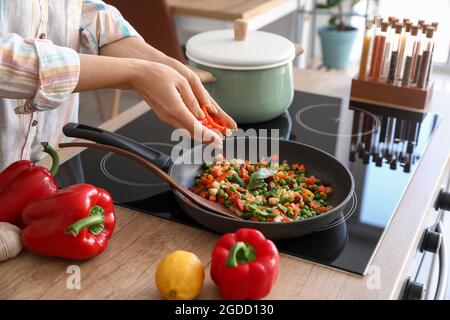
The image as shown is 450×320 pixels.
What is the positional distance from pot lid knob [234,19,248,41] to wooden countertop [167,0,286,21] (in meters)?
1.12

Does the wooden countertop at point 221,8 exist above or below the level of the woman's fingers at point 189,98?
below

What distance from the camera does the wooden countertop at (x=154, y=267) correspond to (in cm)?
84

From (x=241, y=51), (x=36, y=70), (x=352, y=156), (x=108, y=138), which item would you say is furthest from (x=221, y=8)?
(x=36, y=70)

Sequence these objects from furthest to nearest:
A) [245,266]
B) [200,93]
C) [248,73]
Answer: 1. [248,73]
2. [200,93]
3. [245,266]

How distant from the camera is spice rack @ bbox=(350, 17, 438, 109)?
1552 millimetres

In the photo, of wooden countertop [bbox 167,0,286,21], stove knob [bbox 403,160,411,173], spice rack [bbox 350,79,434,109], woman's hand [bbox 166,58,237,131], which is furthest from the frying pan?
wooden countertop [bbox 167,0,286,21]

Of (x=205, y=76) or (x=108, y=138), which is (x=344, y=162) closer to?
(x=205, y=76)

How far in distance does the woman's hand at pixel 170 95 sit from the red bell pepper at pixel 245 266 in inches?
9.9

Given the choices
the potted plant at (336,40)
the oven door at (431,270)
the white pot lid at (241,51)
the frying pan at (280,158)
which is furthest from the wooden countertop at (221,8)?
the frying pan at (280,158)

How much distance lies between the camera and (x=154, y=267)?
89cm

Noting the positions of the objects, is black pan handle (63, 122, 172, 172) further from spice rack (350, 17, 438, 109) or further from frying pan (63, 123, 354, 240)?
spice rack (350, 17, 438, 109)

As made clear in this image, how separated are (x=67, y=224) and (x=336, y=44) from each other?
295 centimetres

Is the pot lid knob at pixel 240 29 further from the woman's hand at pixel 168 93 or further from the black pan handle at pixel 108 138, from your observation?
the black pan handle at pixel 108 138

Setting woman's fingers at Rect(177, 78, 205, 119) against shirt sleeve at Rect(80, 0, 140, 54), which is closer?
woman's fingers at Rect(177, 78, 205, 119)
